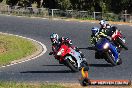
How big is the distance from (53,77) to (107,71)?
8.07ft

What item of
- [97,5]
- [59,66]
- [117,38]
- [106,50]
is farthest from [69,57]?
[97,5]

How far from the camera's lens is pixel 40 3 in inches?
2078

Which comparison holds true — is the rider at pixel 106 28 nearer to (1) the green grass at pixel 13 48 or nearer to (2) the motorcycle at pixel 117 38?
(2) the motorcycle at pixel 117 38

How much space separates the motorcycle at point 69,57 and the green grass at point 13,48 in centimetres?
493

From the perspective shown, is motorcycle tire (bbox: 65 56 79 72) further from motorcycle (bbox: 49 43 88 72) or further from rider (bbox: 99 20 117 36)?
rider (bbox: 99 20 117 36)

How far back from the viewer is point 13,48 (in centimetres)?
2645

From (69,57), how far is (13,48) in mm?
9285

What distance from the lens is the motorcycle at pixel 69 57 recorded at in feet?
57.4

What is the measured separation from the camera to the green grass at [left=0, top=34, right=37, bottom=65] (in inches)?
915

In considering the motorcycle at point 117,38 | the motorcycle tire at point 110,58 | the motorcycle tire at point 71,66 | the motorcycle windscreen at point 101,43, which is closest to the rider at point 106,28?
the motorcycle at point 117,38

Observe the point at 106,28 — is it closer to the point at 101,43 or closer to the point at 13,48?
the point at 101,43

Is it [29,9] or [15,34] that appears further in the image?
[29,9]

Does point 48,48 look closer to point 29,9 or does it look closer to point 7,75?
point 7,75

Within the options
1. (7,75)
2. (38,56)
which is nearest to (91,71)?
(7,75)
